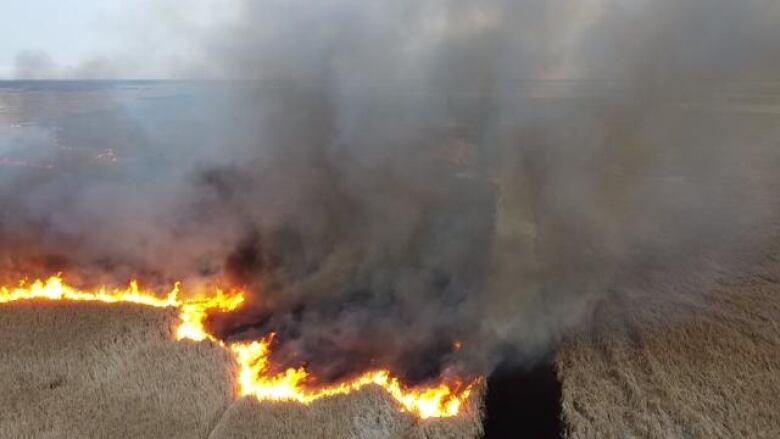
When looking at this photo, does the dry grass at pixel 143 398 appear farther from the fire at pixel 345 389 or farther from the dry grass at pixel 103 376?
the fire at pixel 345 389

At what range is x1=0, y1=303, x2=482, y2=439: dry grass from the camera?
943 centimetres

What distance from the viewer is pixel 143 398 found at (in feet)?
33.1

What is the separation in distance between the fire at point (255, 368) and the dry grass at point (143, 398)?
31 centimetres

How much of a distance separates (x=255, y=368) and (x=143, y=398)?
2.28 metres

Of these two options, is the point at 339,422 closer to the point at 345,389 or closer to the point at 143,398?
the point at 345,389

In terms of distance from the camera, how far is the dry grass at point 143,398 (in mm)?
9430

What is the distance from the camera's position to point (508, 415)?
10609 millimetres

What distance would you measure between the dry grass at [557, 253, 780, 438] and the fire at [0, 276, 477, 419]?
2.77 m

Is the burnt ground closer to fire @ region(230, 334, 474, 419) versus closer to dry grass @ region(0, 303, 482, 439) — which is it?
dry grass @ region(0, 303, 482, 439)

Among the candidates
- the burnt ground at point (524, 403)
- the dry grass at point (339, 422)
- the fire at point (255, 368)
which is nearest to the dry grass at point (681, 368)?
the burnt ground at point (524, 403)

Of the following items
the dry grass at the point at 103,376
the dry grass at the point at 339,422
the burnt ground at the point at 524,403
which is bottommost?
the burnt ground at the point at 524,403

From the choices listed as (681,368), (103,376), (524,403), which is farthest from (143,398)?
(681,368)

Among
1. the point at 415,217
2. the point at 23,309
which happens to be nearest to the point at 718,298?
the point at 415,217

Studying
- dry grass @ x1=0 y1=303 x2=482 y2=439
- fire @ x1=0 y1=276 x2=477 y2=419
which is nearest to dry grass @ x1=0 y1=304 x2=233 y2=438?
dry grass @ x1=0 y1=303 x2=482 y2=439
